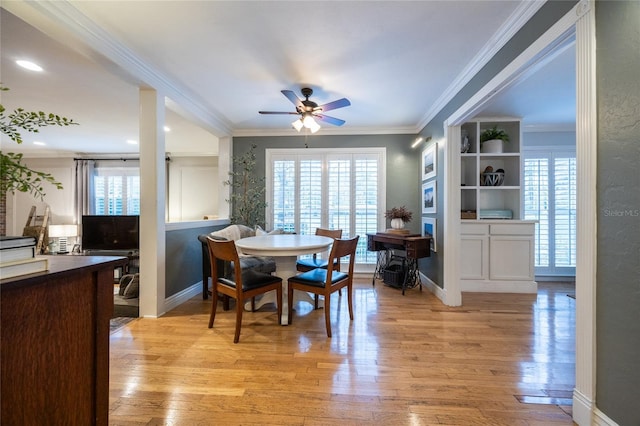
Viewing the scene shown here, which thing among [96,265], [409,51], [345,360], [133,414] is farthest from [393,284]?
[96,265]

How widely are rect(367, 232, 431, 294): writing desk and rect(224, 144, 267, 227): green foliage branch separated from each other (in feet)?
6.18

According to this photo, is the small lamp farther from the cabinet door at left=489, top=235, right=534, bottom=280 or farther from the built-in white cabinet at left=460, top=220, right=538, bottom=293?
the cabinet door at left=489, top=235, right=534, bottom=280

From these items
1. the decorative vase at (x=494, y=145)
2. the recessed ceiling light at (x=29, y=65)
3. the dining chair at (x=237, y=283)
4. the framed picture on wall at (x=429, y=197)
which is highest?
the recessed ceiling light at (x=29, y=65)

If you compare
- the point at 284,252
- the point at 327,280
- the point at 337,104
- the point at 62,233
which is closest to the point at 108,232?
the point at 62,233

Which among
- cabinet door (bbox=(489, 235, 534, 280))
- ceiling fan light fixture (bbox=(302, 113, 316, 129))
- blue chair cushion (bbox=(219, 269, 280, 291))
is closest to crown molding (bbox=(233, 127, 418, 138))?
ceiling fan light fixture (bbox=(302, 113, 316, 129))

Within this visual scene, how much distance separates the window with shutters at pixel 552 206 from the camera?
4.42 metres

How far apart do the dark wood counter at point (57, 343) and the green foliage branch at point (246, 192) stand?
3390 mm

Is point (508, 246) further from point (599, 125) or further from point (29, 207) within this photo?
point (29, 207)

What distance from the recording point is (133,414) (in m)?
1.54

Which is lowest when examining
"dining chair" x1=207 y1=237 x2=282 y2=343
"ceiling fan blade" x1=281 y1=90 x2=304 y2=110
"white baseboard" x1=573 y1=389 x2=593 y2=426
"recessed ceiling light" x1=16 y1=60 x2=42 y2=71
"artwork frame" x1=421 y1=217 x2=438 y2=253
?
"white baseboard" x1=573 y1=389 x2=593 y2=426

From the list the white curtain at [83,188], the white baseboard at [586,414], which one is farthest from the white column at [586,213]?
the white curtain at [83,188]

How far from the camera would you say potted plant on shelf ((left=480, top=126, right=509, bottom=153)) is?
3.94 metres

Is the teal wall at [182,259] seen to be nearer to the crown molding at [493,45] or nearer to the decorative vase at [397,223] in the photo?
Result: the decorative vase at [397,223]

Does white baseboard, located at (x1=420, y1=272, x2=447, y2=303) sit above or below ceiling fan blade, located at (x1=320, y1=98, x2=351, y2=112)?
below
